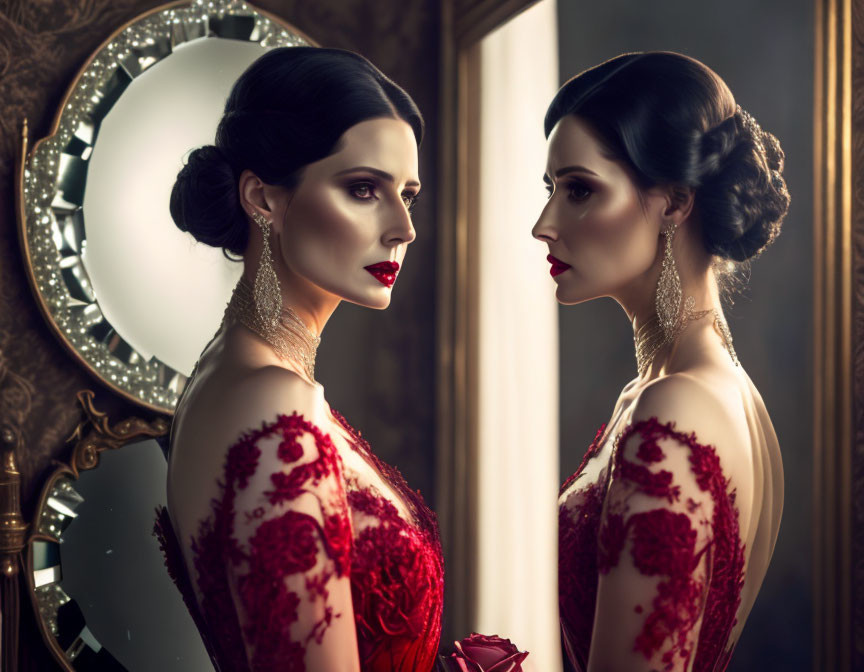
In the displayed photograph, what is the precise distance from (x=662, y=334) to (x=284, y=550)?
0.70 metres

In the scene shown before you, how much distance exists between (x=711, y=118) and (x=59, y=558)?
186cm

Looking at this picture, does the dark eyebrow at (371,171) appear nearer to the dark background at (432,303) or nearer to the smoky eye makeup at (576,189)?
the smoky eye makeup at (576,189)

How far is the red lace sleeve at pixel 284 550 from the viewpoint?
1.33 meters

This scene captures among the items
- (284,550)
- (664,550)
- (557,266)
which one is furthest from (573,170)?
(284,550)

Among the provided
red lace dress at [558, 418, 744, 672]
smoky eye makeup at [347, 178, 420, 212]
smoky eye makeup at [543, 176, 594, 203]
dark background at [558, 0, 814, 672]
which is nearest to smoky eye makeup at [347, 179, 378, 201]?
smoky eye makeup at [347, 178, 420, 212]

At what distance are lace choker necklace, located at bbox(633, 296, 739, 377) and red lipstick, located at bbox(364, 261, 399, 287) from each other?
43 centimetres

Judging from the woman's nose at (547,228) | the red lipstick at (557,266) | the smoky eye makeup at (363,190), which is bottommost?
the red lipstick at (557,266)

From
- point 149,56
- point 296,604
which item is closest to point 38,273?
point 149,56

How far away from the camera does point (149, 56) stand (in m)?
2.61

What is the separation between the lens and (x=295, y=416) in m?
1.39

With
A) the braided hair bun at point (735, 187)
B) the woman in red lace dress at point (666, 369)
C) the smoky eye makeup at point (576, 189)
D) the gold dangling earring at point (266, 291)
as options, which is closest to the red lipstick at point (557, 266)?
the woman in red lace dress at point (666, 369)

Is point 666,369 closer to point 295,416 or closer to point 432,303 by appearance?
point 295,416

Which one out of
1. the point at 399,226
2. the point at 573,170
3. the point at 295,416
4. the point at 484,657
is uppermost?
the point at 573,170

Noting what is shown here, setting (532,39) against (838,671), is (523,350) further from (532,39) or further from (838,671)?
(838,671)
